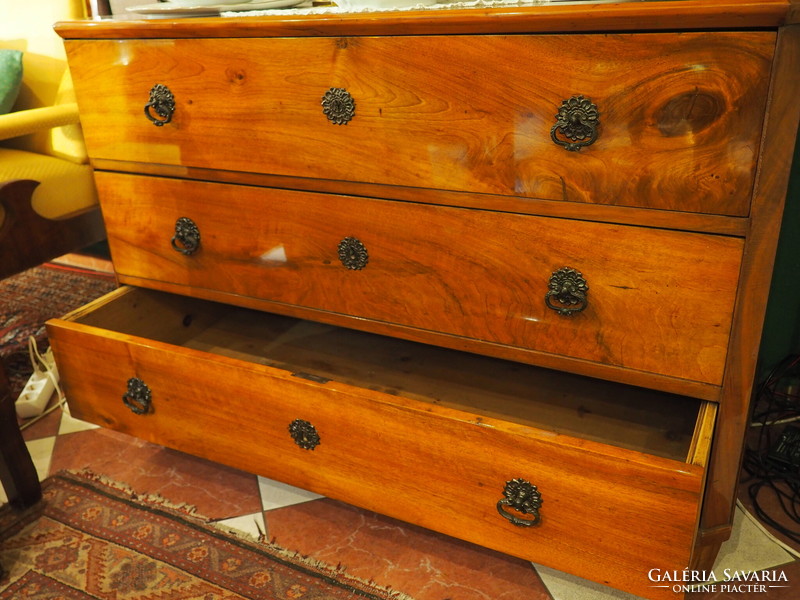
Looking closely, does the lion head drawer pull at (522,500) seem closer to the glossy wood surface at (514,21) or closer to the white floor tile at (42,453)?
the glossy wood surface at (514,21)

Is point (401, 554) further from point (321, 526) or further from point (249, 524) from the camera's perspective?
point (249, 524)

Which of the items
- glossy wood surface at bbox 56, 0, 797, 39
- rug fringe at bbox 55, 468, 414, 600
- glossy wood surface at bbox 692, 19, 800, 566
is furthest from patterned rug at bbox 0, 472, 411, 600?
glossy wood surface at bbox 56, 0, 797, 39

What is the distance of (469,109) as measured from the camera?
855 mm

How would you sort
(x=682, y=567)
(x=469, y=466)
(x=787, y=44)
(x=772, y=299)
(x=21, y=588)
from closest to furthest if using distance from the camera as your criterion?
(x=787, y=44) → (x=682, y=567) → (x=469, y=466) → (x=21, y=588) → (x=772, y=299)

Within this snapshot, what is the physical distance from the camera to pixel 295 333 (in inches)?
53.1

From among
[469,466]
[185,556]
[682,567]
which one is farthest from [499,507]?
[185,556]

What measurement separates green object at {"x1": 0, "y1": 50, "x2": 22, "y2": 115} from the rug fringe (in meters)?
0.94

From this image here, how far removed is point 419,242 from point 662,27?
41 cm

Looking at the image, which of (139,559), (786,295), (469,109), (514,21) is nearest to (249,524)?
(139,559)

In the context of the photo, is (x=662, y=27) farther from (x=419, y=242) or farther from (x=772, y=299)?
(x=772, y=299)

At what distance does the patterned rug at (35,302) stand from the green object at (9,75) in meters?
0.54

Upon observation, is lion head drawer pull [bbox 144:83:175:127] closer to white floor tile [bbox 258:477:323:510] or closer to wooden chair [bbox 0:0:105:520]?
wooden chair [bbox 0:0:105:520]

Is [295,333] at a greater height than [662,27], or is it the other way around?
[662,27]

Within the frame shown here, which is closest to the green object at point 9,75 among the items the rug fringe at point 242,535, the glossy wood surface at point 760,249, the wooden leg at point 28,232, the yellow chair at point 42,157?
the yellow chair at point 42,157
